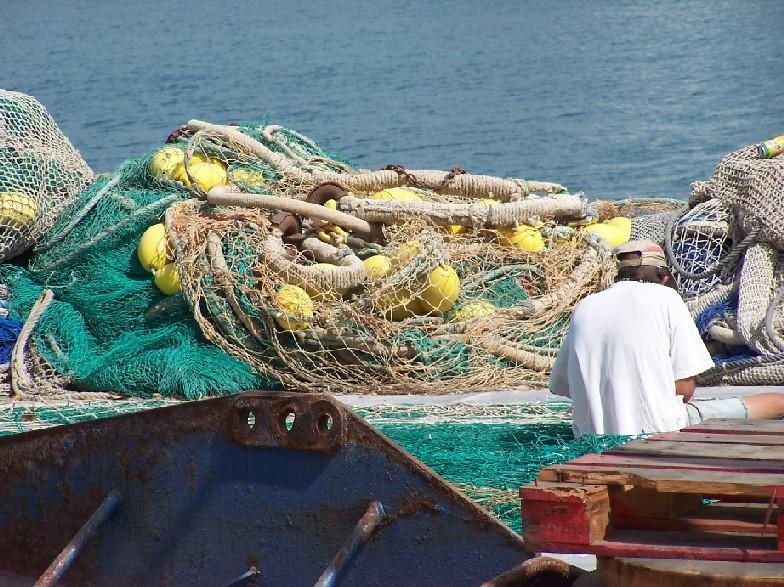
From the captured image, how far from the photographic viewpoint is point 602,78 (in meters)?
26.6

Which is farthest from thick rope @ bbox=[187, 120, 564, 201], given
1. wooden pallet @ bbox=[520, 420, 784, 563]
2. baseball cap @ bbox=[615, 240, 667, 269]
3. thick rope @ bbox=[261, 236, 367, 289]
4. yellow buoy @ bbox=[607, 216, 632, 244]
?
wooden pallet @ bbox=[520, 420, 784, 563]

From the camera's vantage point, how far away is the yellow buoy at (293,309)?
6.60m

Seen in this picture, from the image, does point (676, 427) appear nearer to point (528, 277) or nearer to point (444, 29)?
point (528, 277)

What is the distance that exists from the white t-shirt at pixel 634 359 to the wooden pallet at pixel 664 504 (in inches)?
55.4

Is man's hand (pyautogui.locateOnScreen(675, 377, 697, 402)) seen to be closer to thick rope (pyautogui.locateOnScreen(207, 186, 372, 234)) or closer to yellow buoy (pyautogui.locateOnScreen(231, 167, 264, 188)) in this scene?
thick rope (pyautogui.locateOnScreen(207, 186, 372, 234))

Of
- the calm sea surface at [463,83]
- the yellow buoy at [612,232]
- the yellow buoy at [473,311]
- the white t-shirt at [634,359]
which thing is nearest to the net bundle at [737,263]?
the yellow buoy at [612,232]

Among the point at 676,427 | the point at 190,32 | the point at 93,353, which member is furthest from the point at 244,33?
the point at 676,427

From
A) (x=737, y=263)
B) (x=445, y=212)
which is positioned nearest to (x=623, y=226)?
(x=737, y=263)

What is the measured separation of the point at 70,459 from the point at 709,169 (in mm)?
13992

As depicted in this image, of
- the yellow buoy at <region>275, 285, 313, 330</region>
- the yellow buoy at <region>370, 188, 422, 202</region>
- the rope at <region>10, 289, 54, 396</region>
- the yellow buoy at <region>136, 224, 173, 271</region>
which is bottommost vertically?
the rope at <region>10, 289, 54, 396</region>

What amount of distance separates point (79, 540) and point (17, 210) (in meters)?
4.42

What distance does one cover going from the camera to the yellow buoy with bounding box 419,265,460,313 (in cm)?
674

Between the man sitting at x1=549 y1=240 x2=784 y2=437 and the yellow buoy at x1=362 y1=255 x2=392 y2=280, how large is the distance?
192 centimetres

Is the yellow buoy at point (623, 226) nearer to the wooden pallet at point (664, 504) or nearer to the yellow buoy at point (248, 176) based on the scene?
the yellow buoy at point (248, 176)
